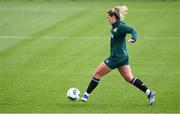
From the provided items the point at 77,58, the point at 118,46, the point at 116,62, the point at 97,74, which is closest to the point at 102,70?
the point at 97,74

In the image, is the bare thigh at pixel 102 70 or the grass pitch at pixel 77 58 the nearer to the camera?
the bare thigh at pixel 102 70

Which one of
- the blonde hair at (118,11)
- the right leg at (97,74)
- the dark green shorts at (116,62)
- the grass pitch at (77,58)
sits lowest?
the grass pitch at (77,58)

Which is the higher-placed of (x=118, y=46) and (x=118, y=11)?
(x=118, y=11)

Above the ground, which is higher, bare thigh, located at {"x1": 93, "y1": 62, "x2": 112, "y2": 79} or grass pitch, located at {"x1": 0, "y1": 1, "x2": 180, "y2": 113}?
bare thigh, located at {"x1": 93, "y1": 62, "x2": 112, "y2": 79}

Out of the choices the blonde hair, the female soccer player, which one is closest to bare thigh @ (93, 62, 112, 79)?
the female soccer player

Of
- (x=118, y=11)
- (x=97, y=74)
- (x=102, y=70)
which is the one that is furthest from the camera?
(x=97, y=74)

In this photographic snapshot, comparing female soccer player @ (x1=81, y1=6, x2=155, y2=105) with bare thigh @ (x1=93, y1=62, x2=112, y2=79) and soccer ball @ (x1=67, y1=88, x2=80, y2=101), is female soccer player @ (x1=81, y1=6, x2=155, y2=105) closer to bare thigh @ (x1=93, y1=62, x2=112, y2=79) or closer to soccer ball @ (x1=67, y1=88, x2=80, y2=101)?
bare thigh @ (x1=93, y1=62, x2=112, y2=79)

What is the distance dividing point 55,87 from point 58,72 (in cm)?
259

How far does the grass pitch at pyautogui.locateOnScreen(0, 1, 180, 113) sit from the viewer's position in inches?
698

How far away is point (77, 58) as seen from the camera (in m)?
25.3

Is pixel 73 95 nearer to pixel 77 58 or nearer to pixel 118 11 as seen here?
pixel 118 11

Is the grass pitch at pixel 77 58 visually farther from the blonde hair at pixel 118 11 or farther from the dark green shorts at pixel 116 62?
the blonde hair at pixel 118 11

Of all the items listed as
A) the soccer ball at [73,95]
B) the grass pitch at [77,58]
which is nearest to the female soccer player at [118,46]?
the grass pitch at [77,58]

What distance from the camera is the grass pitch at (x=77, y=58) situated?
1772 centimetres
